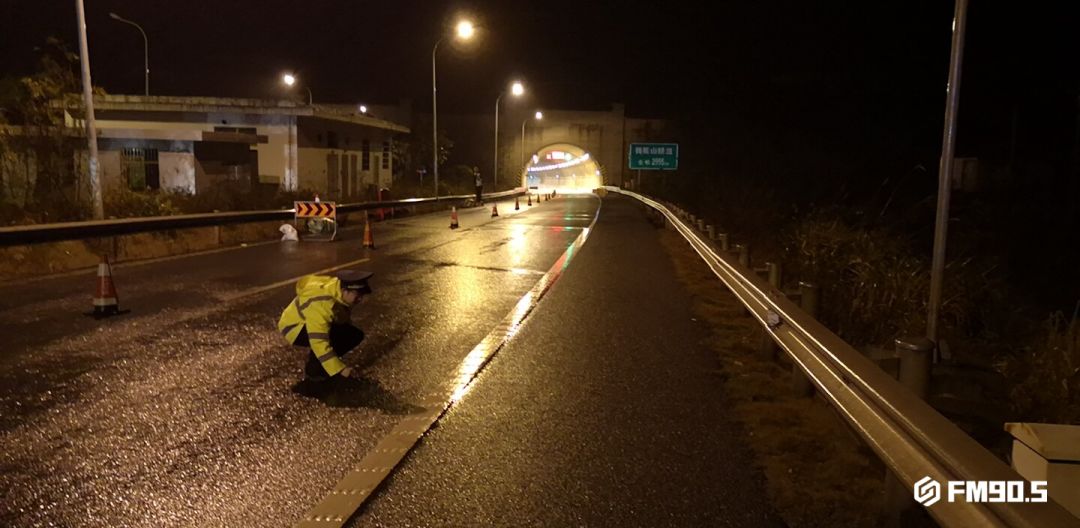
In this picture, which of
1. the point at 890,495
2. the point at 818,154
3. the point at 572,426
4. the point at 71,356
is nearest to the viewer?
the point at 890,495

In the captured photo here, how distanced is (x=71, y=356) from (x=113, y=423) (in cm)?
212

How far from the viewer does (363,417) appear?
5.21 m

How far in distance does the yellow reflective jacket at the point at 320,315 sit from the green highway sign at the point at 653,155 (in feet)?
134

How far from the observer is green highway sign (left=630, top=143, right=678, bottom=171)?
4578cm

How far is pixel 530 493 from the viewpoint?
4.02 meters

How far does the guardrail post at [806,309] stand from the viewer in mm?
5719

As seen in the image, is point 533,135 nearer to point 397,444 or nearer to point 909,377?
point 397,444

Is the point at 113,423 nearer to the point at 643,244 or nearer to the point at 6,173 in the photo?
the point at 643,244

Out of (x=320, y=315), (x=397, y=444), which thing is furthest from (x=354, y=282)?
(x=397, y=444)

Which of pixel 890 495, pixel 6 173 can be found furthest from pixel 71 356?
pixel 6 173

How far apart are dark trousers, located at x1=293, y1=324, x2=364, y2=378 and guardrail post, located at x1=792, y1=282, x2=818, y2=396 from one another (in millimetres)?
3434

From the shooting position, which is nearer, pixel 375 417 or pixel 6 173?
pixel 375 417

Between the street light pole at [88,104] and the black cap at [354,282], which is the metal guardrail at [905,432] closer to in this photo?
the black cap at [354,282]

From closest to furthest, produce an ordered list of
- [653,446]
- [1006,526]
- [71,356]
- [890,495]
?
[1006,526] < [890,495] < [653,446] < [71,356]
